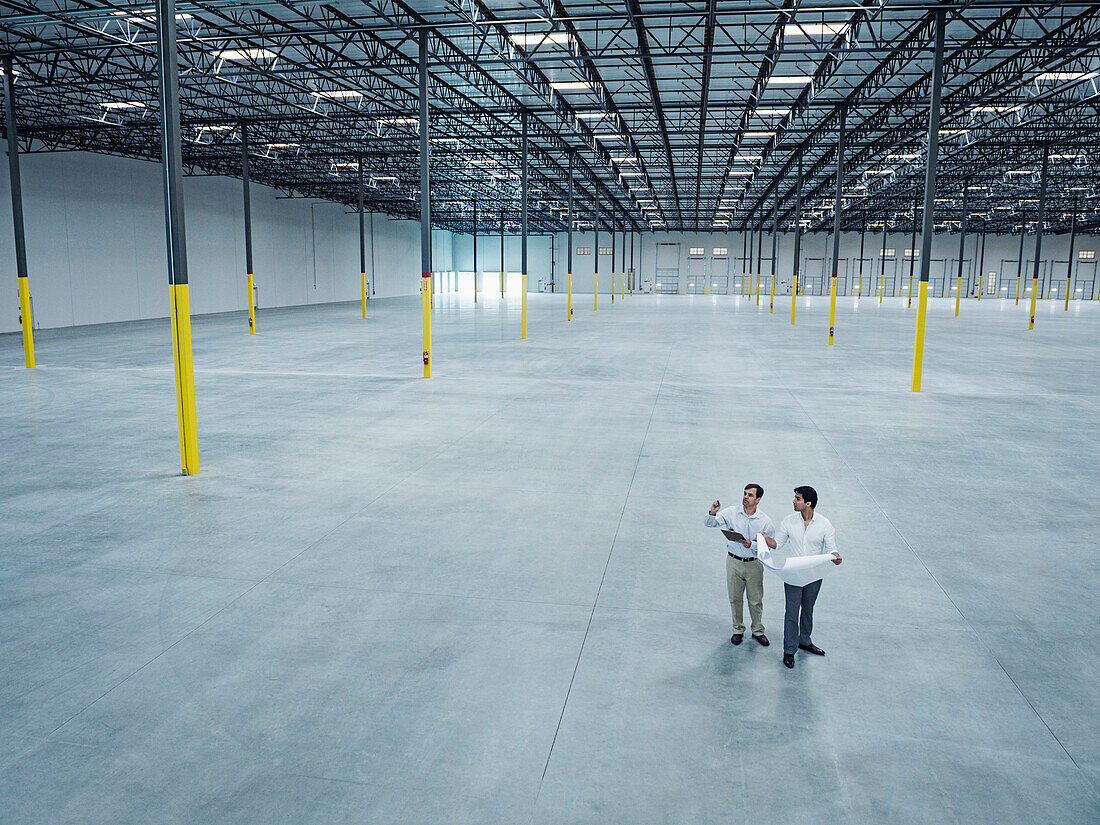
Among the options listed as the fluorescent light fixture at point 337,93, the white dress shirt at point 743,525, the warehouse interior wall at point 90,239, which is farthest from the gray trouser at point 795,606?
the warehouse interior wall at point 90,239

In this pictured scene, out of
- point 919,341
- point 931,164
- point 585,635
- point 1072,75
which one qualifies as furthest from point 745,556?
point 1072,75

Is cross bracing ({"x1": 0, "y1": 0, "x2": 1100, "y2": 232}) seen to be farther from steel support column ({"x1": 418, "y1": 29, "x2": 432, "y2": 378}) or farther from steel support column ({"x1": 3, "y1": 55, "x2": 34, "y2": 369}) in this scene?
steel support column ({"x1": 3, "y1": 55, "x2": 34, "y2": 369})

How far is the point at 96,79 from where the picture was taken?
26.8 m

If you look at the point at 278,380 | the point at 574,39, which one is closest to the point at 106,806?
the point at 278,380

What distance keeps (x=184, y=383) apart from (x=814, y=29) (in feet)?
65.0

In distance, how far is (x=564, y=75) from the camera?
2789cm

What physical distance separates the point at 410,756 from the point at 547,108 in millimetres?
32555

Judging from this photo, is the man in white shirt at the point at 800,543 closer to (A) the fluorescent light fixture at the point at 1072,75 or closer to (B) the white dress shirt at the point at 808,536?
(B) the white dress shirt at the point at 808,536

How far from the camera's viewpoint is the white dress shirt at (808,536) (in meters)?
5.45

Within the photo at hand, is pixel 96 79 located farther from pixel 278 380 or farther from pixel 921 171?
pixel 921 171

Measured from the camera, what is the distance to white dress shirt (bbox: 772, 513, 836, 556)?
214 inches

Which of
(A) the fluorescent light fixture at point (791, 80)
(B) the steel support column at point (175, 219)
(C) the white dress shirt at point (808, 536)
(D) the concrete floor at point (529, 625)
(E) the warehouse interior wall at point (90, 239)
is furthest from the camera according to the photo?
(E) the warehouse interior wall at point (90, 239)

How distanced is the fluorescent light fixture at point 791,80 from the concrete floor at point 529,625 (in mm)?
17097

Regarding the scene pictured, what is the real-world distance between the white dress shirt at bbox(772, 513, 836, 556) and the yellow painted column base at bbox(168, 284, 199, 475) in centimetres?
832
